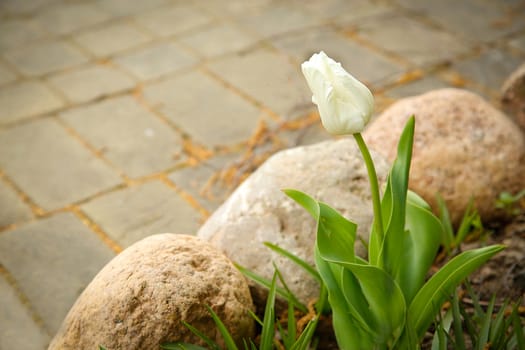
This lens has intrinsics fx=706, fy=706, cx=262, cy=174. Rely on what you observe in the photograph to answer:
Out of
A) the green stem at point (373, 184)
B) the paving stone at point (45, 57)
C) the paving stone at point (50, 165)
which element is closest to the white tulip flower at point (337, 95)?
the green stem at point (373, 184)

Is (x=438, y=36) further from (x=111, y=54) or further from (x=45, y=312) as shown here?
(x=45, y=312)

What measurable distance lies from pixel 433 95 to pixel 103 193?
52.7 inches

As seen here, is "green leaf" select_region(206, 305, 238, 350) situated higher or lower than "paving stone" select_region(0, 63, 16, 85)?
higher

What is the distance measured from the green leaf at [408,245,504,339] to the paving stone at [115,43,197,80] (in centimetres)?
216

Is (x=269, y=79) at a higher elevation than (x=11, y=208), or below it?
higher

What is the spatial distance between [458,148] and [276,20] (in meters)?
1.89

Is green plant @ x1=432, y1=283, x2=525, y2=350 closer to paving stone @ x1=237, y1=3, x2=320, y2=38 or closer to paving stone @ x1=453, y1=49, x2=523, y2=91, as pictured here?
paving stone @ x1=453, y1=49, x2=523, y2=91

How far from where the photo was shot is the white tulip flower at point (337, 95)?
141cm

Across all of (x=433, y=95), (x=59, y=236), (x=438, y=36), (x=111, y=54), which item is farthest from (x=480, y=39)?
(x=59, y=236)

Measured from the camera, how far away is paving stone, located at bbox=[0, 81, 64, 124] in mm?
3264

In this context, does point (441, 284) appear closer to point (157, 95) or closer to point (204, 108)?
point (204, 108)

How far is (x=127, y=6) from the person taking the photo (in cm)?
420

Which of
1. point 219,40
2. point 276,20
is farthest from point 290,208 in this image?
point 276,20

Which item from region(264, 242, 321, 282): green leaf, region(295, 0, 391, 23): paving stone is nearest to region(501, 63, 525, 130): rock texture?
region(295, 0, 391, 23): paving stone
